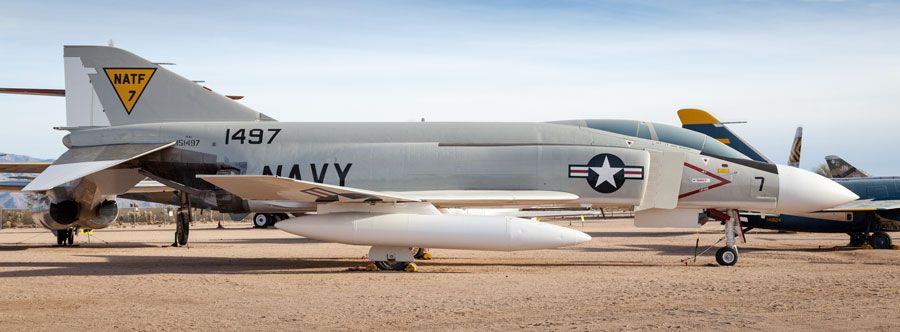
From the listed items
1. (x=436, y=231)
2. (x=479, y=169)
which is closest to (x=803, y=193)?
(x=479, y=169)

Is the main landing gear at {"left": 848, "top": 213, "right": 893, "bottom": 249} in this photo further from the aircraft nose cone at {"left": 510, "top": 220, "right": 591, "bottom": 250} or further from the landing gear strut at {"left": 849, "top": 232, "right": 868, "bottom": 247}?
the aircraft nose cone at {"left": 510, "top": 220, "right": 591, "bottom": 250}

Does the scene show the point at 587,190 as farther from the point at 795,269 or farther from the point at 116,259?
the point at 116,259

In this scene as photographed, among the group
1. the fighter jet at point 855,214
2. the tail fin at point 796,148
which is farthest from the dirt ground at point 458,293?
the tail fin at point 796,148

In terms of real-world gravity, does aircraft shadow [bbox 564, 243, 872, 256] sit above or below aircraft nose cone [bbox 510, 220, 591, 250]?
below

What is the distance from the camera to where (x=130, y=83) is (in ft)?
60.0

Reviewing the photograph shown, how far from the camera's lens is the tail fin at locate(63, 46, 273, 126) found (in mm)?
18250

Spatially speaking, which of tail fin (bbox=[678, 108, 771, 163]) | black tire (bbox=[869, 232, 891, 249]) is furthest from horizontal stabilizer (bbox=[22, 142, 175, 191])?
black tire (bbox=[869, 232, 891, 249])

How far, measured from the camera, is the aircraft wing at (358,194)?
14.9 m

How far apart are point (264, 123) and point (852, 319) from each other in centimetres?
1191

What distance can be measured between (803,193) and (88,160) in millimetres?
13206

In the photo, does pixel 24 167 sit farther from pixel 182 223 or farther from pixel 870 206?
pixel 870 206

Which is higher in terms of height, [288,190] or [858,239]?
[288,190]

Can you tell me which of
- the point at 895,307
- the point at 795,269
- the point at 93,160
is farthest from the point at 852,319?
the point at 93,160

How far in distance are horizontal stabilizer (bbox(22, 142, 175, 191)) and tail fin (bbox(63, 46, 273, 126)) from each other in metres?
0.96
